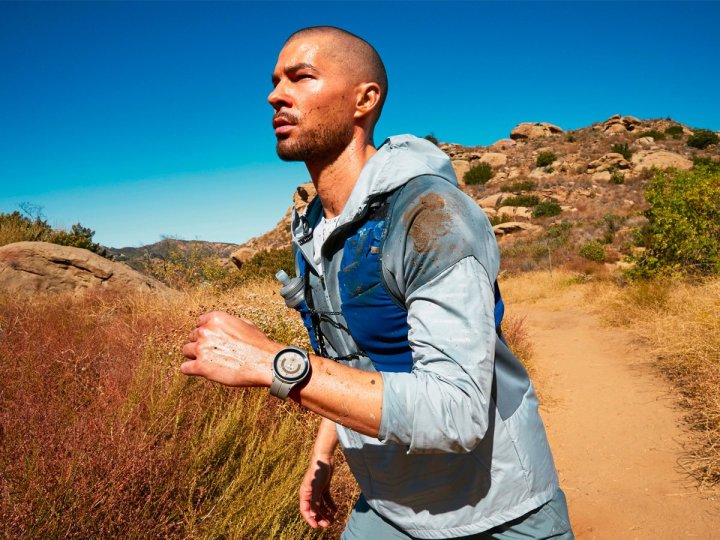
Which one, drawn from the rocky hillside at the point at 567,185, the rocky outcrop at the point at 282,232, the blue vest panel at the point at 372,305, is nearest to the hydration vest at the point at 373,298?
the blue vest panel at the point at 372,305

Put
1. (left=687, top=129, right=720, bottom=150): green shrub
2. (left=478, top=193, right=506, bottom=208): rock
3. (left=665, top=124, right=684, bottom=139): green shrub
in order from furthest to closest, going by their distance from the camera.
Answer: (left=665, top=124, right=684, bottom=139): green shrub < (left=687, top=129, right=720, bottom=150): green shrub < (left=478, top=193, right=506, bottom=208): rock

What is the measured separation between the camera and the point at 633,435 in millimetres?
4457

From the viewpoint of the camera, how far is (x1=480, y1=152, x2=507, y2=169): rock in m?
37.9

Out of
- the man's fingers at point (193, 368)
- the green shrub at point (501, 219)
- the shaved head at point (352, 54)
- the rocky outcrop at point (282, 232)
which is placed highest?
the green shrub at point (501, 219)

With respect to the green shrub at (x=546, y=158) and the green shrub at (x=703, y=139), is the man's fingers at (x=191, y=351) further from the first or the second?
the green shrub at (x=703, y=139)

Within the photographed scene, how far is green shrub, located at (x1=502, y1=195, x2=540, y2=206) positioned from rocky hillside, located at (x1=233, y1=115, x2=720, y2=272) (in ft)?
0.19

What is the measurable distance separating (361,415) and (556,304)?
34.8ft

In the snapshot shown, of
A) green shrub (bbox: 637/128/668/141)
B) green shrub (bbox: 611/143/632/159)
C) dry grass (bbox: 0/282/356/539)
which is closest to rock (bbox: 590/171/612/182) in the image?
green shrub (bbox: 611/143/632/159)

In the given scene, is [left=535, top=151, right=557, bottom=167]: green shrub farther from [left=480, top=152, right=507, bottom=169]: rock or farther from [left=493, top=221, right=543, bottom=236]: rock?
[left=493, top=221, right=543, bottom=236]: rock

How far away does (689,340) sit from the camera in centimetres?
542

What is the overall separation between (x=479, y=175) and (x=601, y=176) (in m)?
8.86

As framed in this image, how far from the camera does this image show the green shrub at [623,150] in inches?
1288

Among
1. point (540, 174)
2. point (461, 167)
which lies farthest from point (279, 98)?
point (461, 167)

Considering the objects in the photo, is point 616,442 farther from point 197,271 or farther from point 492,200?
point 492,200
